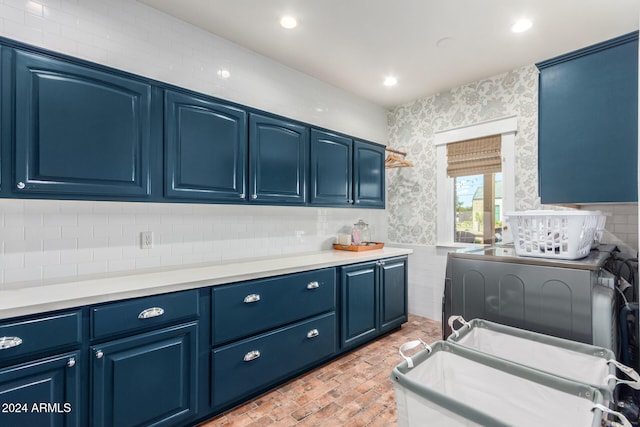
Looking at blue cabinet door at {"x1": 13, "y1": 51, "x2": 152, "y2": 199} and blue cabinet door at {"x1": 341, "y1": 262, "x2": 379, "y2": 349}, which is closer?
blue cabinet door at {"x1": 13, "y1": 51, "x2": 152, "y2": 199}

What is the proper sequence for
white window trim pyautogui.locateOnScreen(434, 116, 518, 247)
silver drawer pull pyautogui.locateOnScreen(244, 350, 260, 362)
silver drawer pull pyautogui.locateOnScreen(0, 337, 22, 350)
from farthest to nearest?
1. white window trim pyautogui.locateOnScreen(434, 116, 518, 247)
2. silver drawer pull pyautogui.locateOnScreen(244, 350, 260, 362)
3. silver drawer pull pyautogui.locateOnScreen(0, 337, 22, 350)

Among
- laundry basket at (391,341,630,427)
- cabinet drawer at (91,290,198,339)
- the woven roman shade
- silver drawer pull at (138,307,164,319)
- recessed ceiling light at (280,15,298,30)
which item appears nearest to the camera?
laundry basket at (391,341,630,427)

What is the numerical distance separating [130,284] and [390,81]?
Answer: 10.0 ft

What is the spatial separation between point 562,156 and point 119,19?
2778 mm

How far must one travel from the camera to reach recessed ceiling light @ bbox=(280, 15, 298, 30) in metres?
2.28

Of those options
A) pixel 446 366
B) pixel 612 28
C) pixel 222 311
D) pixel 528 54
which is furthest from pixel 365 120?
pixel 446 366

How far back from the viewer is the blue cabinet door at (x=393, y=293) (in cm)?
312

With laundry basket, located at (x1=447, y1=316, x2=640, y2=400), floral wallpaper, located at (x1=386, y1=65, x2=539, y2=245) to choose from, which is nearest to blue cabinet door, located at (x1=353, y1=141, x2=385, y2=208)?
floral wallpaper, located at (x1=386, y1=65, x2=539, y2=245)

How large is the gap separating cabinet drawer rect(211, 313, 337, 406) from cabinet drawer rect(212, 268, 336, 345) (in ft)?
0.24

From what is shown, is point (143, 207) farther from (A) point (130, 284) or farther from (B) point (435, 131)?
(B) point (435, 131)

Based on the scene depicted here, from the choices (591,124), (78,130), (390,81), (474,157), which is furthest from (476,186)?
(78,130)

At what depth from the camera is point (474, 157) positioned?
3.40 meters

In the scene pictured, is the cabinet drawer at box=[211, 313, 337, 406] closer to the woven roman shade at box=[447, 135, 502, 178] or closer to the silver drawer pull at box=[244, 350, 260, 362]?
the silver drawer pull at box=[244, 350, 260, 362]

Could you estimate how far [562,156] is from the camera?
4.94 ft
